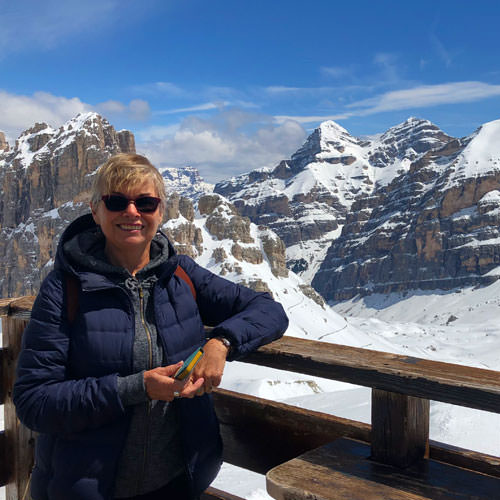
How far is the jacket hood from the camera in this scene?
270cm

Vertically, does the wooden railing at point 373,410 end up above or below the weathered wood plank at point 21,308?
below

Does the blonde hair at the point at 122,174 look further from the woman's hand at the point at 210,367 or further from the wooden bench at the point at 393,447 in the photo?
the wooden bench at the point at 393,447

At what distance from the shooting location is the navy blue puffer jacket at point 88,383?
2.48 metres

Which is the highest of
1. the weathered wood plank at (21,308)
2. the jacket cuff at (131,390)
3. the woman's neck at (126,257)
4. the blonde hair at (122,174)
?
the blonde hair at (122,174)

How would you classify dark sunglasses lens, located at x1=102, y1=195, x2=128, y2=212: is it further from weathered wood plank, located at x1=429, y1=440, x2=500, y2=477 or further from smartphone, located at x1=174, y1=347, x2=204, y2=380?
weathered wood plank, located at x1=429, y1=440, x2=500, y2=477

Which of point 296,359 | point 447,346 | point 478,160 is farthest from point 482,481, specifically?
point 478,160

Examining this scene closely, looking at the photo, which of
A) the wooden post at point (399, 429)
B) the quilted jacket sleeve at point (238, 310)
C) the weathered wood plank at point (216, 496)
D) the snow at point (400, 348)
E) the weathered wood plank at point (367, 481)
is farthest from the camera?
the snow at point (400, 348)

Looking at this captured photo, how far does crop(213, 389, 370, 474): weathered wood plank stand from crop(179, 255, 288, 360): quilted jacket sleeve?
1.54 feet

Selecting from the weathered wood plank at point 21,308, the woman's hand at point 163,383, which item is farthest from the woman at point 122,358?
the weathered wood plank at point 21,308

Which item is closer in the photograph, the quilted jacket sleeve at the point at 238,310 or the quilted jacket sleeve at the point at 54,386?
the quilted jacket sleeve at the point at 54,386

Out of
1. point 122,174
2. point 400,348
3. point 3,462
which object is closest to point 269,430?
point 122,174

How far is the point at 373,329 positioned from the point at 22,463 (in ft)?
416

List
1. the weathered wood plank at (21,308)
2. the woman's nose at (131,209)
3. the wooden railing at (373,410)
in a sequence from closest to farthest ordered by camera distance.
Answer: the wooden railing at (373,410) → the woman's nose at (131,209) → the weathered wood plank at (21,308)

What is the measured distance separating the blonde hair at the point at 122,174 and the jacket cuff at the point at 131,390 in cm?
100
